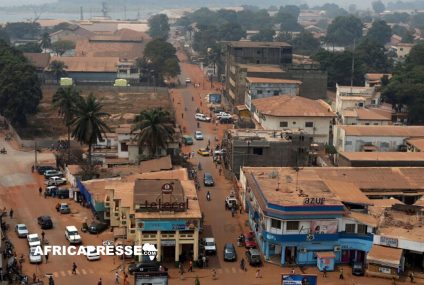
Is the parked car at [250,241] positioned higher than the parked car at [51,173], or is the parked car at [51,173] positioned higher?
the parked car at [250,241]

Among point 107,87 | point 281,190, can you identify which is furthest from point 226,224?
point 107,87

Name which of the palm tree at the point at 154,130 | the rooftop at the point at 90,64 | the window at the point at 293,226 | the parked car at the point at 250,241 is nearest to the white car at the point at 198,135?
the palm tree at the point at 154,130

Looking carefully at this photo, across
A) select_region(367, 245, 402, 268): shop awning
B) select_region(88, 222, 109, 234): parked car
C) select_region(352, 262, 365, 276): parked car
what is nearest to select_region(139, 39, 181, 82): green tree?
select_region(88, 222, 109, 234): parked car

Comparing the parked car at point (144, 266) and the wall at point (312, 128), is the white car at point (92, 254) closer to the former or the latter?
the parked car at point (144, 266)

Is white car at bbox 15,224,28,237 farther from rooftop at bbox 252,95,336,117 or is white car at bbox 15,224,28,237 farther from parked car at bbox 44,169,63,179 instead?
rooftop at bbox 252,95,336,117

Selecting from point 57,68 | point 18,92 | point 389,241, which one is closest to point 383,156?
point 389,241

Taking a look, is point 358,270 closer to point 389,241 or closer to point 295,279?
point 389,241
